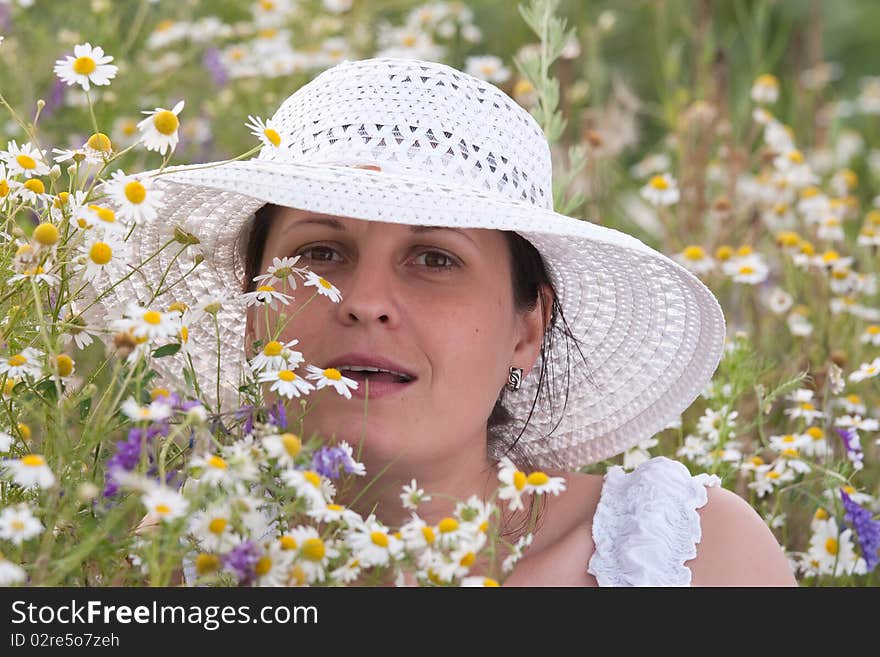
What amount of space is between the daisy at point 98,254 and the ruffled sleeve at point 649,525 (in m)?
0.77

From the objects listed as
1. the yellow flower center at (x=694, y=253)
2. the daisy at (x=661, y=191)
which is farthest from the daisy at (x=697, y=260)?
the daisy at (x=661, y=191)

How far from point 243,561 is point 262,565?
22mm

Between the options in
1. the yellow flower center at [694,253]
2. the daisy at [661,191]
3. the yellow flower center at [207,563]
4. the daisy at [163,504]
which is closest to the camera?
the daisy at [163,504]

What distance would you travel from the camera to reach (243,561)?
43.8 inches

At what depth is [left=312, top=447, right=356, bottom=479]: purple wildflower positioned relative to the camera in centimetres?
123

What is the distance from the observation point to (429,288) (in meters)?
1.62

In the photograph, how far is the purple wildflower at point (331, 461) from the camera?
1.23 m

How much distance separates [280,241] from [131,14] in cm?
193

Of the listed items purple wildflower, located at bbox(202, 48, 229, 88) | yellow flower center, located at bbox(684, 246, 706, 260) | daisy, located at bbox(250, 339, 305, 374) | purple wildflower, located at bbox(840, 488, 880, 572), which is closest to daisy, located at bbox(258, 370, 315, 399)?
daisy, located at bbox(250, 339, 305, 374)

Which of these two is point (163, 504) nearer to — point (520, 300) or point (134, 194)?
point (134, 194)

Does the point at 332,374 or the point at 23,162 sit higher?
the point at 23,162

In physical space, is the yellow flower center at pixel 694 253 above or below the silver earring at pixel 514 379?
above

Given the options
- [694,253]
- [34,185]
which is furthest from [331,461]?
[694,253]

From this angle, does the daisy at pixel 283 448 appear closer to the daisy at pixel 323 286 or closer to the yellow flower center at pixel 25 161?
the daisy at pixel 323 286
